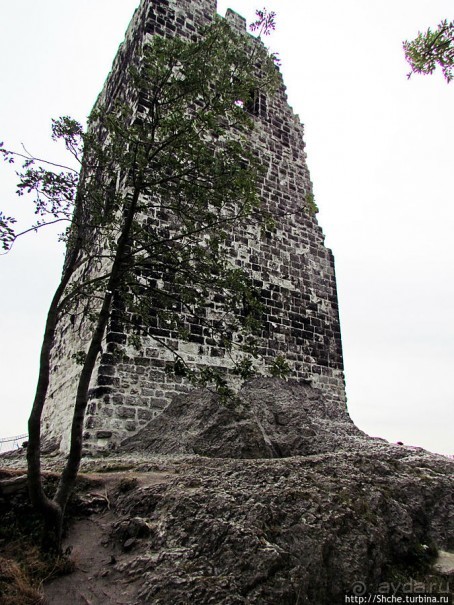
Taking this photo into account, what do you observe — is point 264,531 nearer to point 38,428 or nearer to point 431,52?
point 38,428

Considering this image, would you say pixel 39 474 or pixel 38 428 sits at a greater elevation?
pixel 38 428

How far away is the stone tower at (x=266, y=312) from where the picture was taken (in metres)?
7.48

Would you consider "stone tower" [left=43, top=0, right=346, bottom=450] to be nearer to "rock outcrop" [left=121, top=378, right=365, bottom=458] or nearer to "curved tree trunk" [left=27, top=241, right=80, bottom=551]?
"rock outcrop" [left=121, top=378, right=365, bottom=458]

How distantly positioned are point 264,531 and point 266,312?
577 centimetres

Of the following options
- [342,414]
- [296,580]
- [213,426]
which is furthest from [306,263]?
[296,580]

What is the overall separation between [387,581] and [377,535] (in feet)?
1.19

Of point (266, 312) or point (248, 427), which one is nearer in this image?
point (248, 427)

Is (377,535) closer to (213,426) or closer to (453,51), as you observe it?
(213,426)

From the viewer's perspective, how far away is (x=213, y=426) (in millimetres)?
7375

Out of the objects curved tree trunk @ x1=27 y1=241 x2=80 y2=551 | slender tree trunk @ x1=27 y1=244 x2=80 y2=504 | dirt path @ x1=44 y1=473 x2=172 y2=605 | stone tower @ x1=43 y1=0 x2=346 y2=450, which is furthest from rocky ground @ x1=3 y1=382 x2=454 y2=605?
stone tower @ x1=43 y1=0 x2=346 y2=450

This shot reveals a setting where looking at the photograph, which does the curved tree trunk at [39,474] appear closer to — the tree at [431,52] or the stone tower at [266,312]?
the stone tower at [266,312]

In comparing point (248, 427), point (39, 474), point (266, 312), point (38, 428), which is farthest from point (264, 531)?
point (266, 312)

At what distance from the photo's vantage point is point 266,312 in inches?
373

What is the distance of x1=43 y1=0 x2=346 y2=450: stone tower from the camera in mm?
7477
